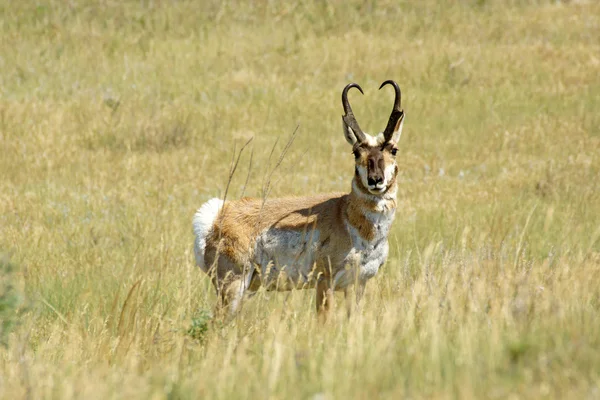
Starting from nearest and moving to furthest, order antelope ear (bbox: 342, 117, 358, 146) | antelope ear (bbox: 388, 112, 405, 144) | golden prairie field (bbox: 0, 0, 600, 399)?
golden prairie field (bbox: 0, 0, 600, 399) < antelope ear (bbox: 388, 112, 405, 144) < antelope ear (bbox: 342, 117, 358, 146)

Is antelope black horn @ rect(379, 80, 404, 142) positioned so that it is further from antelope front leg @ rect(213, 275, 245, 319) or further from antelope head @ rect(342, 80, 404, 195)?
antelope front leg @ rect(213, 275, 245, 319)

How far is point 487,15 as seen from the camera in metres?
21.5

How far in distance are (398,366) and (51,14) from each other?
18.5 meters

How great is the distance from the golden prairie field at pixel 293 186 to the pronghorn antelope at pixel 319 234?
262mm

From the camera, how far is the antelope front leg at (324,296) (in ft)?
22.3

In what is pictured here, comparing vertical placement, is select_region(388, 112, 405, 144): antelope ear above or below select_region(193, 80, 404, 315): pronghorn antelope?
above

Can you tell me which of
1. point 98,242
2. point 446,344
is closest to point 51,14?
point 98,242

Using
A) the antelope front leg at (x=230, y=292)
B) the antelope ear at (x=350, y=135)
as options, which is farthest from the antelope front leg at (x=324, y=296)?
the antelope ear at (x=350, y=135)

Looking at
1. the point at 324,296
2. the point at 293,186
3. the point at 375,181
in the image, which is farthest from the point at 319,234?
the point at 293,186

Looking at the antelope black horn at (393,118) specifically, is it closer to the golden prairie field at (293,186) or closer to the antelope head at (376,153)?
the antelope head at (376,153)

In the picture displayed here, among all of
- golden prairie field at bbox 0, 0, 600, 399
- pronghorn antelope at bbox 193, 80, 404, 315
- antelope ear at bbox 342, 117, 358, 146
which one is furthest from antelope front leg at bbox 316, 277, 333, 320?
antelope ear at bbox 342, 117, 358, 146

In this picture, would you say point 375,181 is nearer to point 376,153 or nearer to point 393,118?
point 376,153

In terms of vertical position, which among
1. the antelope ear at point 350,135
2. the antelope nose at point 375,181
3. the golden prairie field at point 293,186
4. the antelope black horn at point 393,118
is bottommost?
the golden prairie field at point 293,186

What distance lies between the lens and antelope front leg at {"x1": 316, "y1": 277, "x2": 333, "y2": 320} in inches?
268
